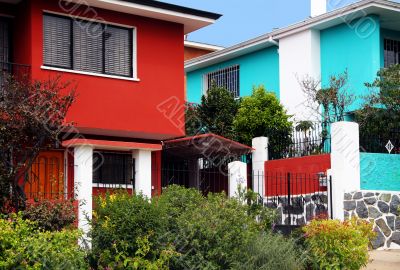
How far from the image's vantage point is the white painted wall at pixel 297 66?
25266 mm

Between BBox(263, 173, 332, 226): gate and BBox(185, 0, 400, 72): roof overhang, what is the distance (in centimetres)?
647

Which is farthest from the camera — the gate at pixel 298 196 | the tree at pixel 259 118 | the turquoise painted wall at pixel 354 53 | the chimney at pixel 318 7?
the chimney at pixel 318 7

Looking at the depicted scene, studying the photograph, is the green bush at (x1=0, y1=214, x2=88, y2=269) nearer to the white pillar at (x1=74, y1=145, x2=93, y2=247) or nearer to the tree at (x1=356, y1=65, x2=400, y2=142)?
the white pillar at (x1=74, y1=145, x2=93, y2=247)

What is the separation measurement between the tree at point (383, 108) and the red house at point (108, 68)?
5.71 meters

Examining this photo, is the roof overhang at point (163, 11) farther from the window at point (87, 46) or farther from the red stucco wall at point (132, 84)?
the window at point (87, 46)

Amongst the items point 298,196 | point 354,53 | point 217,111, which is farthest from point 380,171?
point 217,111

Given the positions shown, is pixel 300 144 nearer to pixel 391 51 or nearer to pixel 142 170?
pixel 391 51

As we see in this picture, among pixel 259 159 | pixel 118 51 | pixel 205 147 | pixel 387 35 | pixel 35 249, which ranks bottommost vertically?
pixel 35 249

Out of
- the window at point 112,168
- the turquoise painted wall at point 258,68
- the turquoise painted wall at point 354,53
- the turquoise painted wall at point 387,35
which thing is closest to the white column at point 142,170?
the window at point 112,168

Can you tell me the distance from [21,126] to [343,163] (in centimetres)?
854

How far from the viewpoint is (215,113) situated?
23.5m

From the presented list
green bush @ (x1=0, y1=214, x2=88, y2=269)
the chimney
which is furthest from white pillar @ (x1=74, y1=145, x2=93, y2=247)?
the chimney

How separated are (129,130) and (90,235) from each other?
618cm

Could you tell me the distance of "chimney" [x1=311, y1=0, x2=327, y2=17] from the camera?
26.2 meters
